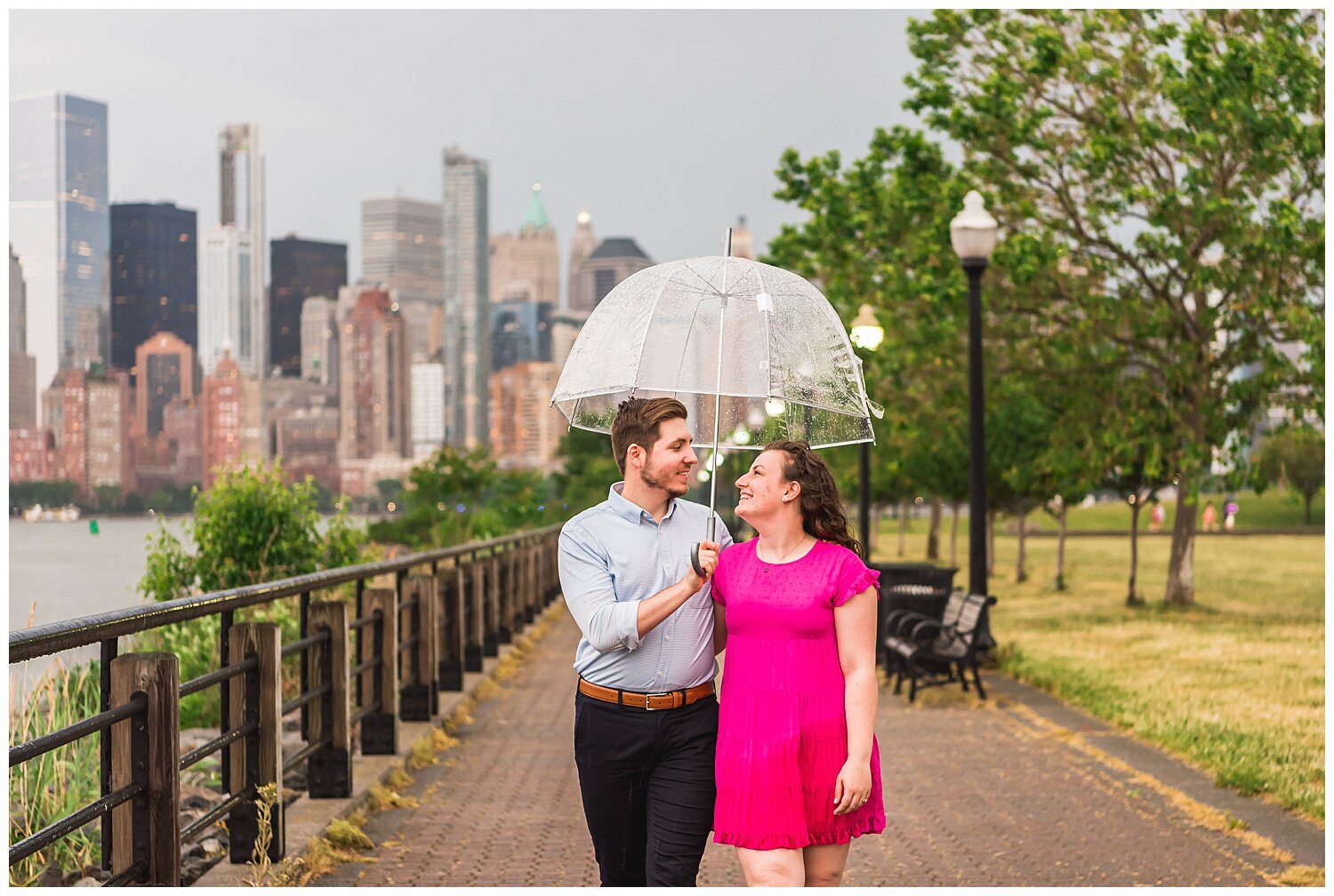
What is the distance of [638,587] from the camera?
405 cm

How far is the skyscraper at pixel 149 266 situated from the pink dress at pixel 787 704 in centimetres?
2986

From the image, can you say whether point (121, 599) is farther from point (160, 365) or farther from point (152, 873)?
point (160, 365)

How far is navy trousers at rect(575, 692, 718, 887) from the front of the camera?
401 cm

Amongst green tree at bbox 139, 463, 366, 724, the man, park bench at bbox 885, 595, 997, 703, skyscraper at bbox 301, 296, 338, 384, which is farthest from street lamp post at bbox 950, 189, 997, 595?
skyscraper at bbox 301, 296, 338, 384

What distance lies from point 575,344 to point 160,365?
1746 inches

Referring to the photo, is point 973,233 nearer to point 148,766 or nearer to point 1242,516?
point 148,766

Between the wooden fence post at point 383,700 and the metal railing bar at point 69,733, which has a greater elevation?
the metal railing bar at point 69,733

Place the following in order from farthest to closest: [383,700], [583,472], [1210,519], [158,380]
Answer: [1210,519] < [583,472] < [158,380] < [383,700]

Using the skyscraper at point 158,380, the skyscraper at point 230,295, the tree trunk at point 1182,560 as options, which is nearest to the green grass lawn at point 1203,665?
the tree trunk at point 1182,560

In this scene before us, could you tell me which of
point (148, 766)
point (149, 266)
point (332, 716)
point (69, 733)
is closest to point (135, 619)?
point (148, 766)

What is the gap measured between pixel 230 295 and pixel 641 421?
269 ft

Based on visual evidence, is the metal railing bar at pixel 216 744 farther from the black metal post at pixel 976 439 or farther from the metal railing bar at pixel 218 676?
the black metal post at pixel 976 439

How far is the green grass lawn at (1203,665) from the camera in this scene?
9625 millimetres

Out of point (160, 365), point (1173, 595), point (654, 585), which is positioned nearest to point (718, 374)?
point (654, 585)
